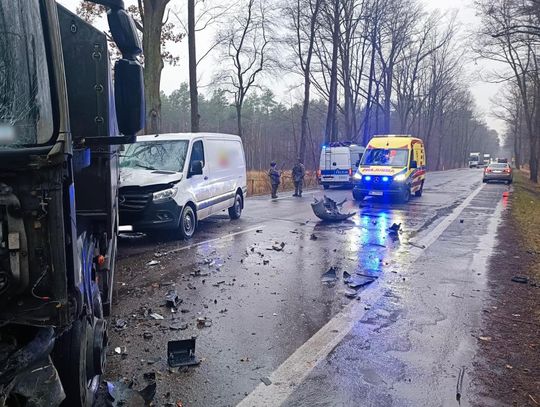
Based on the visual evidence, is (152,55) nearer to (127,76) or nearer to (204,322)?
(204,322)

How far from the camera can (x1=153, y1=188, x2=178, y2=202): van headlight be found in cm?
863

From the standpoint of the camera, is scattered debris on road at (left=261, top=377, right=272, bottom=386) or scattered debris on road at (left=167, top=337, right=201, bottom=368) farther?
scattered debris on road at (left=167, top=337, right=201, bottom=368)

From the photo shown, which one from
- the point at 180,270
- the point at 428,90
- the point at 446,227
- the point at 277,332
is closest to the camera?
the point at 277,332

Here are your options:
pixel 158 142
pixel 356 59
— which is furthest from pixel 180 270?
pixel 356 59

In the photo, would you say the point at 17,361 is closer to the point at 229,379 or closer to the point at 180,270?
the point at 229,379

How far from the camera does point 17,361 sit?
2.01 m

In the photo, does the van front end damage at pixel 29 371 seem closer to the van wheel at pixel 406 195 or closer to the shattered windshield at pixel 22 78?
the shattered windshield at pixel 22 78

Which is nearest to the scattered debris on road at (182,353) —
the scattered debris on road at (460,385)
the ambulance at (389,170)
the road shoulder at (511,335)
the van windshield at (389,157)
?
the scattered debris on road at (460,385)

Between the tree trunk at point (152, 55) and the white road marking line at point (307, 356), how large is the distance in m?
11.4

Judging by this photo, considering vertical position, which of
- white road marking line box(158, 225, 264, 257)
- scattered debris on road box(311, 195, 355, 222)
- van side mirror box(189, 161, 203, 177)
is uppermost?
van side mirror box(189, 161, 203, 177)

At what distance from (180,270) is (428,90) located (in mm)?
55384

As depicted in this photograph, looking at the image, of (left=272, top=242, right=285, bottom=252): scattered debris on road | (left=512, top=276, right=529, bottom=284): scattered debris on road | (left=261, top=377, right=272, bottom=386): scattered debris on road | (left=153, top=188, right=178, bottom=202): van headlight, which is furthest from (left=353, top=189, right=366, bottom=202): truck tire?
(left=261, top=377, right=272, bottom=386): scattered debris on road

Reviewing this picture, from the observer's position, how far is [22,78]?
2.05m

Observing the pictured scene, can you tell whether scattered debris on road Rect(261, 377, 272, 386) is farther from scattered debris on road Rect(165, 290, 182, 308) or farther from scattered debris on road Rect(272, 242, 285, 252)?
scattered debris on road Rect(272, 242, 285, 252)
